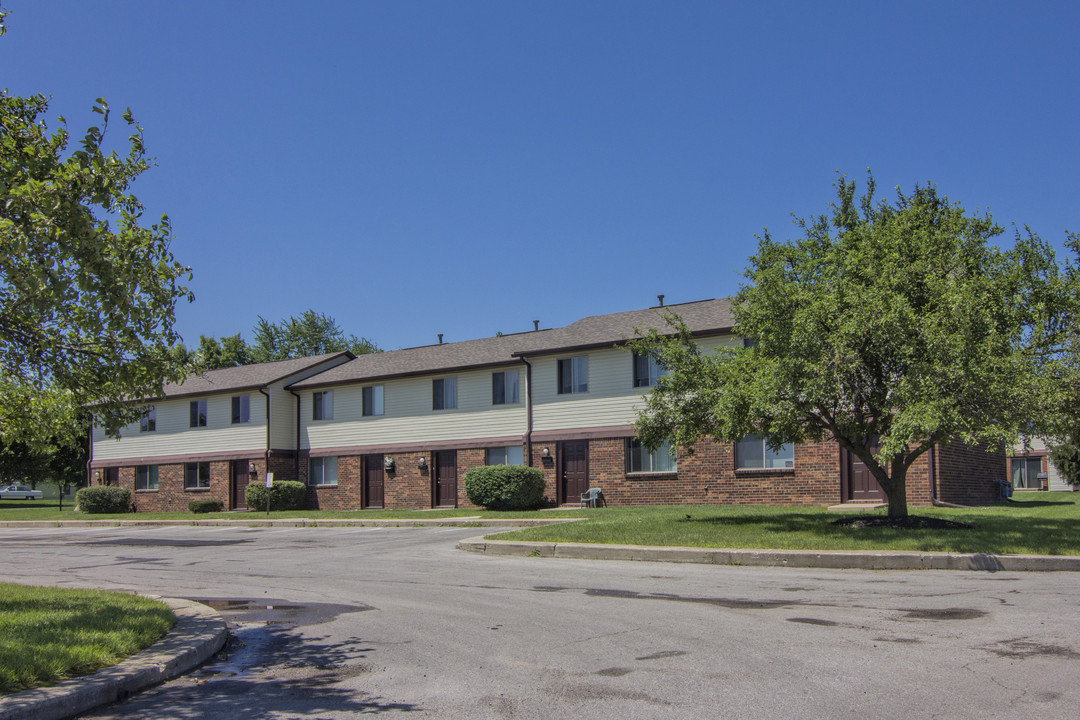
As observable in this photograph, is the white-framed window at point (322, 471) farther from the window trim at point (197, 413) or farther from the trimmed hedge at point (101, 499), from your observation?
the trimmed hedge at point (101, 499)

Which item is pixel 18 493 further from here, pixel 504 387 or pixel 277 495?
pixel 504 387

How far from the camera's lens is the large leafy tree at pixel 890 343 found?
14383mm

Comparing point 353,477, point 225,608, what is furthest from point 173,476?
point 225,608

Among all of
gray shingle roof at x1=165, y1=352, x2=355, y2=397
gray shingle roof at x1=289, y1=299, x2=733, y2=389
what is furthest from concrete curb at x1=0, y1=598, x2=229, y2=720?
gray shingle roof at x1=165, y1=352, x2=355, y2=397

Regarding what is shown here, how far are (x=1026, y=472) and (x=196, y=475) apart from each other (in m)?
43.4

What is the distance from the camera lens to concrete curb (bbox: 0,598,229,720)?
226 inches

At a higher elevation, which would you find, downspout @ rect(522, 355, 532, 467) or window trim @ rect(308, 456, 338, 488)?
downspout @ rect(522, 355, 532, 467)

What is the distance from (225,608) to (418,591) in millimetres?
2322

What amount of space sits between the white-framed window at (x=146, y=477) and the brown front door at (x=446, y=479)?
16.0m

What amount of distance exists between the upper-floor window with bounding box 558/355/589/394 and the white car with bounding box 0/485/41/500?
6311 cm

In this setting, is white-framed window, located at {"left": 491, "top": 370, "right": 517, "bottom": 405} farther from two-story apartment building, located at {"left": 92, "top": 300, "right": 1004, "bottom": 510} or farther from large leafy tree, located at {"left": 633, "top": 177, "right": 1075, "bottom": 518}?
large leafy tree, located at {"left": 633, "top": 177, "right": 1075, "bottom": 518}

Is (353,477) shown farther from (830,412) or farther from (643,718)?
(643,718)

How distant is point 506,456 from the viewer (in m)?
32.5

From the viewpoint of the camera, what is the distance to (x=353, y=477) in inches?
1427
